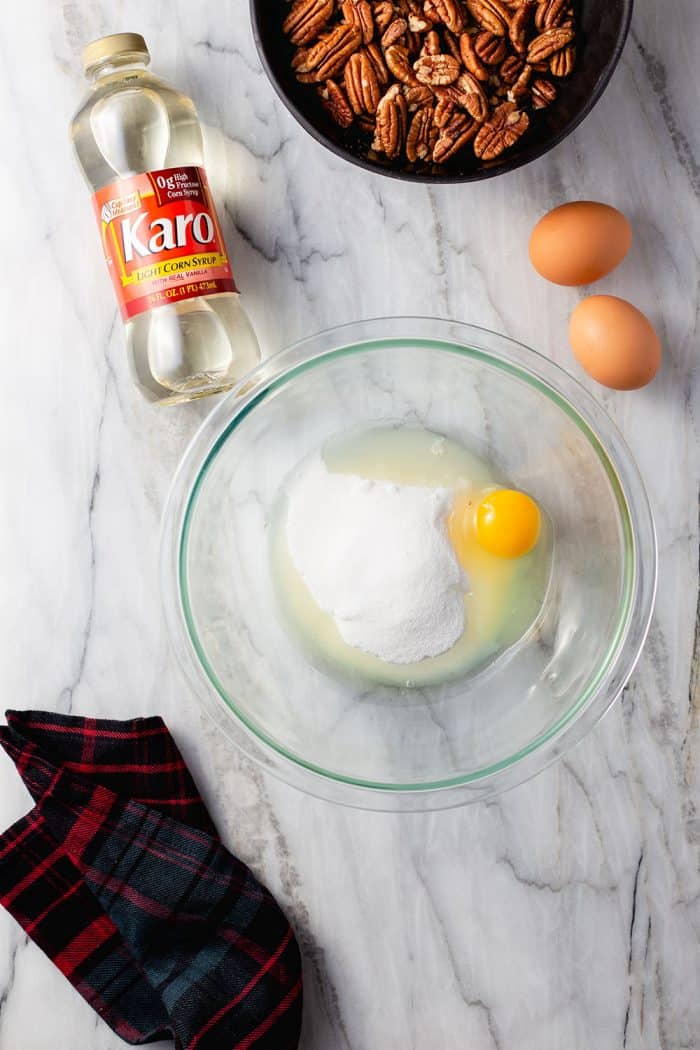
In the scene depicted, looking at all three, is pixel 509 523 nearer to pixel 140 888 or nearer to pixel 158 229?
pixel 158 229

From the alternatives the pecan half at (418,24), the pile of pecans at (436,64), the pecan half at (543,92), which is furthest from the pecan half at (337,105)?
the pecan half at (543,92)

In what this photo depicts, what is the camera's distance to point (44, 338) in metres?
1.07

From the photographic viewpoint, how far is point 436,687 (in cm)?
105

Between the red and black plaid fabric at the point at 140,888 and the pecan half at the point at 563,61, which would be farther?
the red and black plaid fabric at the point at 140,888

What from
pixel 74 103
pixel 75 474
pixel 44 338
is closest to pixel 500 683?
pixel 75 474

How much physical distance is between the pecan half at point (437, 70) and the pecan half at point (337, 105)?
0.09m

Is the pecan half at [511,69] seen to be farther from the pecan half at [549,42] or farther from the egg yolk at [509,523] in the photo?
the egg yolk at [509,523]

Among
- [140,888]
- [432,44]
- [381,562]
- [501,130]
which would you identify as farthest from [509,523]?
[140,888]

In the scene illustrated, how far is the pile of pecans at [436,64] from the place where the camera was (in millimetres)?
940

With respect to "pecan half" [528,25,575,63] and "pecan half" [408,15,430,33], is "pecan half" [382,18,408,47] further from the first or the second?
"pecan half" [528,25,575,63]

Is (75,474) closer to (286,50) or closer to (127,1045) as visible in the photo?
(286,50)

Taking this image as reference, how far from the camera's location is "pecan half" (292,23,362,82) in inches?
37.2

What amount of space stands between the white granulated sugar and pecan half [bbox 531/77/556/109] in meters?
0.46

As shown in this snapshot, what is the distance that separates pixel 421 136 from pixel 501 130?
0.09m
